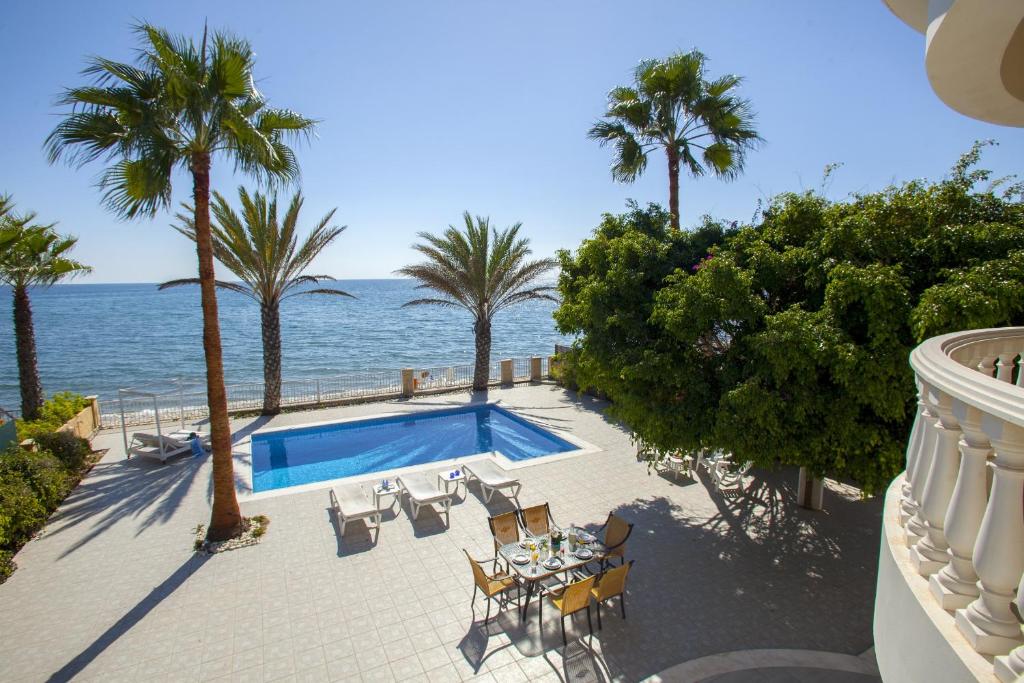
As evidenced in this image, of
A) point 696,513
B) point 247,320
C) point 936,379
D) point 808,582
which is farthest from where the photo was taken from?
point 247,320

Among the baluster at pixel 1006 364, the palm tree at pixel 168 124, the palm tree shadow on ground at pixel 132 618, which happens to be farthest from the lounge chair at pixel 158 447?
the baluster at pixel 1006 364

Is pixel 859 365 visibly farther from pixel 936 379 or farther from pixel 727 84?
pixel 727 84

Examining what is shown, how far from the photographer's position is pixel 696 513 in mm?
9969

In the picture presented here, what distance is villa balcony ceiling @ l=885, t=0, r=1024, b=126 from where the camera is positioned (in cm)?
370

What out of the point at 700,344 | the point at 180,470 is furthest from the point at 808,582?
the point at 180,470

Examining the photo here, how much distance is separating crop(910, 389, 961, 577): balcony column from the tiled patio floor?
453 centimetres

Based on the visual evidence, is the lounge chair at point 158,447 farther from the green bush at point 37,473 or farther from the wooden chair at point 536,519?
the wooden chair at point 536,519

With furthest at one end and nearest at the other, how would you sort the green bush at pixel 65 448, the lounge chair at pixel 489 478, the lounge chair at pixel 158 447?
the lounge chair at pixel 158 447
the green bush at pixel 65 448
the lounge chair at pixel 489 478

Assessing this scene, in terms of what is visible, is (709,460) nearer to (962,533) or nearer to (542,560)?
(542,560)

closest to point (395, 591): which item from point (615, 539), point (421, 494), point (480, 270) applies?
point (421, 494)

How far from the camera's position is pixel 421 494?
9969 millimetres

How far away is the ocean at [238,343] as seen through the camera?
3872 centimetres

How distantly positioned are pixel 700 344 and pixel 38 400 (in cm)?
1569

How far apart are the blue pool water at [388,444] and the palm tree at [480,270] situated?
3681 millimetres
